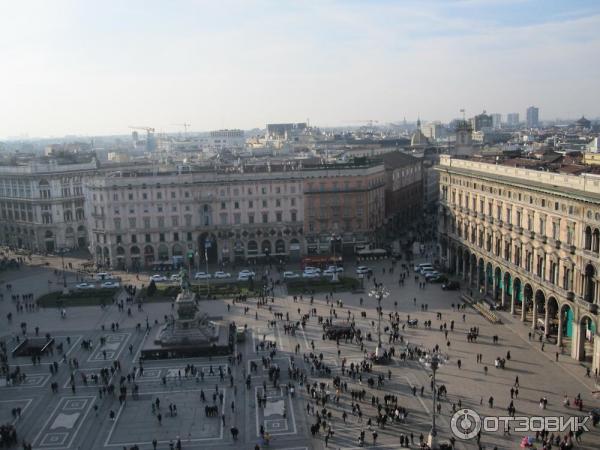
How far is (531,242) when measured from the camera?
62438mm

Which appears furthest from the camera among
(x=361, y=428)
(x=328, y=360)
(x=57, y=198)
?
(x=57, y=198)

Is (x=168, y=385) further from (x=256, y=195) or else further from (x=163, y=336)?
(x=256, y=195)

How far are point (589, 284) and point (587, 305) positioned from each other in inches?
71.8

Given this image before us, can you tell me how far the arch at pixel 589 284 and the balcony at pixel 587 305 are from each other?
0.35 metres

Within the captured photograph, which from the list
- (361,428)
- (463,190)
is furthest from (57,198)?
(361,428)

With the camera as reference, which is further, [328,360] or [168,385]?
[328,360]

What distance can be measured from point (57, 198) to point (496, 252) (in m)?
75.2

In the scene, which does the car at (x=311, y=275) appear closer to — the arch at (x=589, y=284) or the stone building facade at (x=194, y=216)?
the stone building facade at (x=194, y=216)

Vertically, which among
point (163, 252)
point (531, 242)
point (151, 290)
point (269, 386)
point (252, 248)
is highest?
point (531, 242)

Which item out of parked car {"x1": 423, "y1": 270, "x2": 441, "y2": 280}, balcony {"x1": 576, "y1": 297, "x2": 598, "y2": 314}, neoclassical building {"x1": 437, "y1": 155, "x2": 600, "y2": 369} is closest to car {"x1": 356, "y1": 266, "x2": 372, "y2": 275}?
parked car {"x1": 423, "y1": 270, "x2": 441, "y2": 280}

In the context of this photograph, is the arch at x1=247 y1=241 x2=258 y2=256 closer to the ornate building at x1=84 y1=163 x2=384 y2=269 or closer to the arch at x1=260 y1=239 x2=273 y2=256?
the ornate building at x1=84 y1=163 x2=384 y2=269

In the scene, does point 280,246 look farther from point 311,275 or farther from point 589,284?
point 589,284

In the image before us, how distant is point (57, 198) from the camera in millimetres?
114000

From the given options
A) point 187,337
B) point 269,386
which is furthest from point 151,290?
point 269,386
